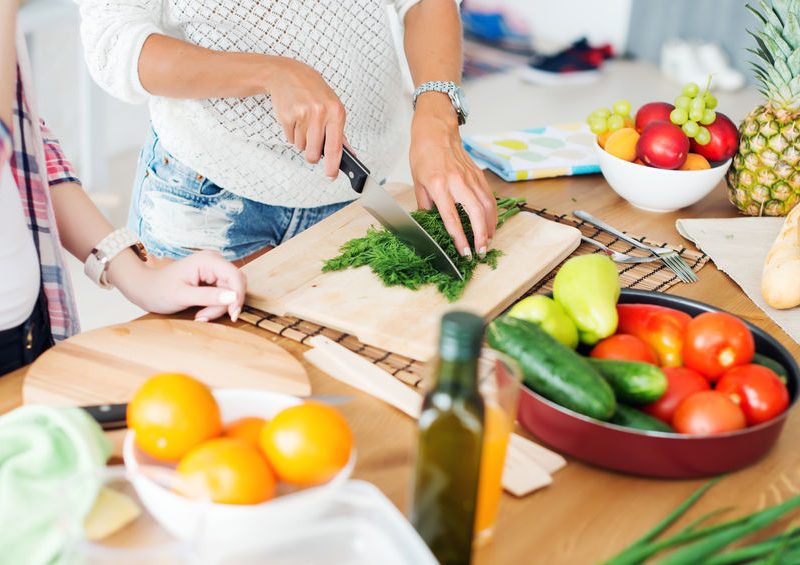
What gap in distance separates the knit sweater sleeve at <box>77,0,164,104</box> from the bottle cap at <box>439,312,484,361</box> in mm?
993

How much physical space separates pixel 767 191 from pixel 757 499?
873mm

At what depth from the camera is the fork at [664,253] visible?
1538 millimetres

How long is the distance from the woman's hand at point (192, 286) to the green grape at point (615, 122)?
83 centimetres

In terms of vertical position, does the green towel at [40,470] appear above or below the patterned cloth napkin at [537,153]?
above

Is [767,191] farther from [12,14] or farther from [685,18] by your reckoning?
[685,18]

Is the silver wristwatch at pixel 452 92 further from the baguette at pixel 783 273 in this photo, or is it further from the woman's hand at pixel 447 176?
the baguette at pixel 783 273

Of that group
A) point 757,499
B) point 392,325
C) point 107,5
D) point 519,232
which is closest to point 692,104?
point 519,232

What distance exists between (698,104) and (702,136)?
0.20 ft

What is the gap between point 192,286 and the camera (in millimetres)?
1322

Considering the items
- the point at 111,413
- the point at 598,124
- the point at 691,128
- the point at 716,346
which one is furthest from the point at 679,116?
the point at 111,413

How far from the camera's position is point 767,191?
1.73 meters

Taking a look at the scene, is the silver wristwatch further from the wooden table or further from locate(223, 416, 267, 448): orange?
locate(223, 416, 267, 448): orange

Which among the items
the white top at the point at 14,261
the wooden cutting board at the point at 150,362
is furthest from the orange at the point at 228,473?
the white top at the point at 14,261

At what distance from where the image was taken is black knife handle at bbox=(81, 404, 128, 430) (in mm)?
1005
